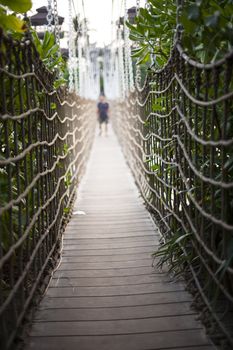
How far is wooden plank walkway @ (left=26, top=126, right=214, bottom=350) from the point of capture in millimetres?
1865

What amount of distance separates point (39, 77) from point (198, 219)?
1.09m

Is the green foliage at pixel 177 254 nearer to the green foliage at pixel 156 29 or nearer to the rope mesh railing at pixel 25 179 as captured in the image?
the rope mesh railing at pixel 25 179

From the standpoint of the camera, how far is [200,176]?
2.04 metres

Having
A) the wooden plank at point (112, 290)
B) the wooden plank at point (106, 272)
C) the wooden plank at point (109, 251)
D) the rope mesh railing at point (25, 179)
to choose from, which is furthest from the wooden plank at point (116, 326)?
the wooden plank at point (109, 251)

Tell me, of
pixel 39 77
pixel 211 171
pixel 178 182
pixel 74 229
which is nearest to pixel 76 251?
pixel 74 229

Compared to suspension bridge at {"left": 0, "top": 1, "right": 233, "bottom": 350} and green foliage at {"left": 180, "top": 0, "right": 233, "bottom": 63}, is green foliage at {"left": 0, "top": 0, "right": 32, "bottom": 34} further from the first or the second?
green foliage at {"left": 180, "top": 0, "right": 233, "bottom": 63}

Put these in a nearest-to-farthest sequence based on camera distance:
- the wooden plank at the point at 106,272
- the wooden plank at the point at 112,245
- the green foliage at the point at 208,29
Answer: the green foliage at the point at 208,29 < the wooden plank at the point at 106,272 < the wooden plank at the point at 112,245

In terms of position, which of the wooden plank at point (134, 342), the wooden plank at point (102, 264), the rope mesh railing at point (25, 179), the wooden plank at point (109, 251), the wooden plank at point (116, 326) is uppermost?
the rope mesh railing at point (25, 179)


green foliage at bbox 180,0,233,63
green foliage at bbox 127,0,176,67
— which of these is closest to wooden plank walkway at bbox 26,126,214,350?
green foliage at bbox 180,0,233,63

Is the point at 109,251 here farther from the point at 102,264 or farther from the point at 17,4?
the point at 17,4

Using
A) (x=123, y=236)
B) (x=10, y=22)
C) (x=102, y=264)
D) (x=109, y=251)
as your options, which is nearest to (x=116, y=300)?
(x=102, y=264)

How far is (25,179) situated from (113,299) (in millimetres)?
660

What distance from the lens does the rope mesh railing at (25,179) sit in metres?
1.83

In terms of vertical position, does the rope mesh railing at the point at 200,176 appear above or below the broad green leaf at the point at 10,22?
below
